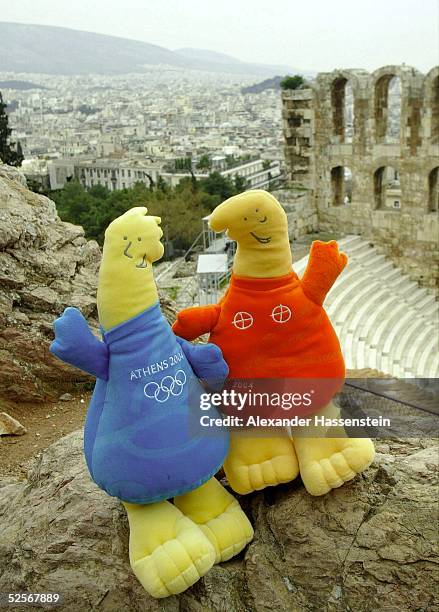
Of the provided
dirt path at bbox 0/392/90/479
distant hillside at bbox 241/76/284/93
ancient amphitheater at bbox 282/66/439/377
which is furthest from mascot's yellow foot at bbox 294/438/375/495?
distant hillside at bbox 241/76/284/93

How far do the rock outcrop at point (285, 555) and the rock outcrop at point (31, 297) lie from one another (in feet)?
8.58

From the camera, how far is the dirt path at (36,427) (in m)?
5.74

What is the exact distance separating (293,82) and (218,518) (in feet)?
45.9

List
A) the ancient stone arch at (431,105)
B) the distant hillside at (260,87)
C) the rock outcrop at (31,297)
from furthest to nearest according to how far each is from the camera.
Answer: the distant hillside at (260,87) < the ancient stone arch at (431,105) < the rock outcrop at (31,297)

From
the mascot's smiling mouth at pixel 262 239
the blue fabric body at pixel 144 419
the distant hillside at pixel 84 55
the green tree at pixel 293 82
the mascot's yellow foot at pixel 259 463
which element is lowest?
the mascot's yellow foot at pixel 259 463

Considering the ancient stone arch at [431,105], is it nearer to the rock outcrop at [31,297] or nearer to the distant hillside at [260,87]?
the rock outcrop at [31,297]

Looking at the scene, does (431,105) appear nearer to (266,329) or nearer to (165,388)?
(266,329)

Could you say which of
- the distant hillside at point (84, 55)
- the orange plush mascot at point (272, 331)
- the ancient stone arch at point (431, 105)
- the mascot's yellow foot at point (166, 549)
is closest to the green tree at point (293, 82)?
the ancient stone arch at point (431, 105)

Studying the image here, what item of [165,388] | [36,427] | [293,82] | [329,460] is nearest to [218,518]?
[329,460]

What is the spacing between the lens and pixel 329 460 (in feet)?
13.3

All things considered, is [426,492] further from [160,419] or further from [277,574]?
[160,419]

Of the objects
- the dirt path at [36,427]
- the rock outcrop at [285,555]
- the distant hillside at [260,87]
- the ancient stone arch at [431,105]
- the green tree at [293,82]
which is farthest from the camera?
the distant hillside at [260,87]

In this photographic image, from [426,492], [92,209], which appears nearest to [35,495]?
[426,492]

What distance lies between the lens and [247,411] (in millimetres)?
4113
